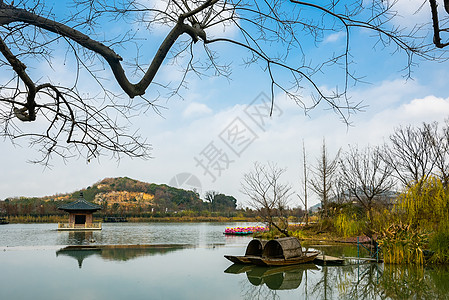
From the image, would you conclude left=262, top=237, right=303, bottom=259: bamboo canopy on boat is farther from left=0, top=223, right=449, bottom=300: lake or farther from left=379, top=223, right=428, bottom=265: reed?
left=379, top=223, right=428, bottom=265: reed

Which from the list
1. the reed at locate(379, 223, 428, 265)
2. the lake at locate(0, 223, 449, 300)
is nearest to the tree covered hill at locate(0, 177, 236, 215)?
the lake at locate(0, 223, 449, 300)

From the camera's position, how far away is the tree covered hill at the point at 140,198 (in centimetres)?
6594

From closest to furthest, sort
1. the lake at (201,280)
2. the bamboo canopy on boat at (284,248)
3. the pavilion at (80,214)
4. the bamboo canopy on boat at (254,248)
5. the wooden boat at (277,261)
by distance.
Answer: the lake at (201,280)
the wooden boat at (277,261)
the bamboo canopy on boat at (284,248)
the bamboo canopy on boat at (254,248)
the pavilion at (80,214)

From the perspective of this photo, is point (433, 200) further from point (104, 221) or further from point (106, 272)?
point (104, 221)

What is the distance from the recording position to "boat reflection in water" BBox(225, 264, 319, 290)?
745 centimetres

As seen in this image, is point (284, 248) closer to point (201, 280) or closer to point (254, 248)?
point (254, 248)

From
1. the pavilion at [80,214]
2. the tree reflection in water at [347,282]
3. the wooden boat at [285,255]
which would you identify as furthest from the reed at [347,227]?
the pavilion at [80,214]

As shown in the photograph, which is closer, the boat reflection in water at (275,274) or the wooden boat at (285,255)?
the boat reflection in water at (275,274)

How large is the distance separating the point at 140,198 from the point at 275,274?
3073 inches

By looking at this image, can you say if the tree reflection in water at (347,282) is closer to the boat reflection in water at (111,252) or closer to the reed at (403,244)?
the reed at (403,244)

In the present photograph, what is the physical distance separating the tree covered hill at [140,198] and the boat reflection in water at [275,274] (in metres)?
48.8

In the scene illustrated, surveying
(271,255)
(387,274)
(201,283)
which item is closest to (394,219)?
(387,274)

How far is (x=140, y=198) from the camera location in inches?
3287

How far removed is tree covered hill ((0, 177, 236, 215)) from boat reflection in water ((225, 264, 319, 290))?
48846 millimetres
